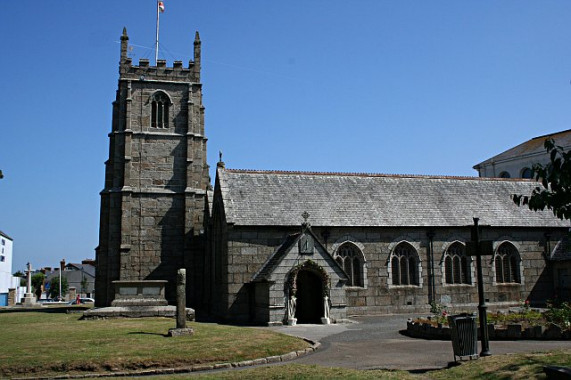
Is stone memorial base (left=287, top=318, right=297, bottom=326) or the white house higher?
the white house

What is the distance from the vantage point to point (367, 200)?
33.3 metres

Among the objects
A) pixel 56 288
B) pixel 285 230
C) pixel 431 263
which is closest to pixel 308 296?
pixel 285 230

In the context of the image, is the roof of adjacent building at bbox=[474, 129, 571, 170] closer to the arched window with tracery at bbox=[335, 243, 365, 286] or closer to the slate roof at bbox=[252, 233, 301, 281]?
the arched window with tracery at bbox=[335, 243, 365, 286]

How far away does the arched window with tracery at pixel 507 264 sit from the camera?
33.2 meters

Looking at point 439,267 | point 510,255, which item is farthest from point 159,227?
point 510,255

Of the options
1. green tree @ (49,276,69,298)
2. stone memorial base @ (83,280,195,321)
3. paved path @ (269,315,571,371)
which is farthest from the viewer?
green tree @ (49,276,69,298)

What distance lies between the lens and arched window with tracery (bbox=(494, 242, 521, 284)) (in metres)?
33.2

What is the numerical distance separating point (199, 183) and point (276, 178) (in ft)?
27.4

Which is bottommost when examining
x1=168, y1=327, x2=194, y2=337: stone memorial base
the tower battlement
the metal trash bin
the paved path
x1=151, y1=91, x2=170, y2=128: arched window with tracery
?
the paved path

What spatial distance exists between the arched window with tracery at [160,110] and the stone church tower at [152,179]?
0.07m

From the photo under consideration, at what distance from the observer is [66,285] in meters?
102

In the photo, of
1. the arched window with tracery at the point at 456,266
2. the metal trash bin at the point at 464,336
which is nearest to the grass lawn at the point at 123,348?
the metal trash bin at the point at 464,336

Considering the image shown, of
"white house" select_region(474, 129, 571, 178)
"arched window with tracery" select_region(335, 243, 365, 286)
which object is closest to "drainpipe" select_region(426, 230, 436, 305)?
"arched window with tracery" select_region(335, 243, 365, 286)

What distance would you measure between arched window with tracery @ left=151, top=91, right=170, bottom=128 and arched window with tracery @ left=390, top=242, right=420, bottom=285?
19160mm
